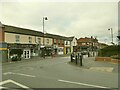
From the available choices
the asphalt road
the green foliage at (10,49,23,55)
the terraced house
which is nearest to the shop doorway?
the terraced house

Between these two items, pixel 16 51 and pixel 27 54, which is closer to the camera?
pixel 16 51

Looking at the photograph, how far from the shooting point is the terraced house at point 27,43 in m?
37.6

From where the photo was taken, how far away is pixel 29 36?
45.3m

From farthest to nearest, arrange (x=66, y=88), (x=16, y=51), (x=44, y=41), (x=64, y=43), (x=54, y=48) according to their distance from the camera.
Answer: (x=64, y=43), (x=54, y=48), (x=44, y=41), (x=16, y=51), (x=66, y=88)

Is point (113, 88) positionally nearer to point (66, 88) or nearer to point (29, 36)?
point (66, 88)

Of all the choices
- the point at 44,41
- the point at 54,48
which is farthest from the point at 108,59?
the point at 54,48

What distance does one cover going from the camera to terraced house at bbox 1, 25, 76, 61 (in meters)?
37.6

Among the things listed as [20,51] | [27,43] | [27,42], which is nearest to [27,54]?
[27,43]

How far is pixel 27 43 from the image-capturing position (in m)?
44.0

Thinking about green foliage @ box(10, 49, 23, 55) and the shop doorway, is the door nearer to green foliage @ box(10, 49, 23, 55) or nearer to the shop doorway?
the shop doorway

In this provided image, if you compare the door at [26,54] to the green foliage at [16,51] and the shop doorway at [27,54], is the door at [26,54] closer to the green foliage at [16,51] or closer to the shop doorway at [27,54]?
the shop doorway at [27,54]

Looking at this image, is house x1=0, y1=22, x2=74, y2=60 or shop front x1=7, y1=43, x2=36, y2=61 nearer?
shop front x1=7, y1=43, x2=36, y2=61

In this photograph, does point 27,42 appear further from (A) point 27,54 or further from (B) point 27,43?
(A) point 27,54

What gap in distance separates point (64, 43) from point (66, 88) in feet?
188
